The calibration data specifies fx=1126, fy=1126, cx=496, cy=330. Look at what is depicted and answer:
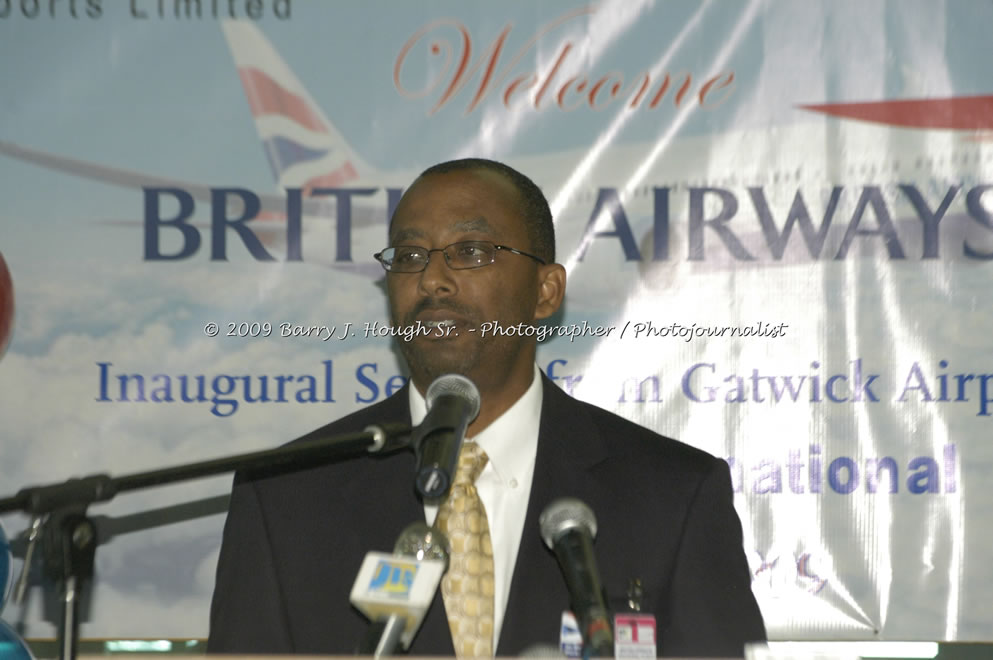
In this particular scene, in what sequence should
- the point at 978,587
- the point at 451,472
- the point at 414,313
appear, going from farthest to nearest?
the point at 978,587, the point at 414,313, the point at 451,472

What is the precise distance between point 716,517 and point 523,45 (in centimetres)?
184

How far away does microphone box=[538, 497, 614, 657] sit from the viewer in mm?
1606

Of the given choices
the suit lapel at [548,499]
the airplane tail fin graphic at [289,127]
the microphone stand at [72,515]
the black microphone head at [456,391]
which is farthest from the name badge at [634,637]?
the airplane tail fin graphic at [289,127]

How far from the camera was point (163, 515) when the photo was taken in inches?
149

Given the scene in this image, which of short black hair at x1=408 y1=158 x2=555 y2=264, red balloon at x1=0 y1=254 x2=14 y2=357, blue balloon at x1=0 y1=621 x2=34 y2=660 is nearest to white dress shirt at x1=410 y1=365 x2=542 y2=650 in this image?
short black hair at x1=408 y1=158 x2=555 y2=264

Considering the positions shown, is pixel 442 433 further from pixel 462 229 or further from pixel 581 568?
pixel 462 229

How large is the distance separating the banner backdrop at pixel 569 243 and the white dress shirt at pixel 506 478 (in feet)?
2.87

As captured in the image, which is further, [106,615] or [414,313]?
[106,615]

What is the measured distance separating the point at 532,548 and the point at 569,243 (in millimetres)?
1398

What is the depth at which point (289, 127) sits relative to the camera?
3.87m

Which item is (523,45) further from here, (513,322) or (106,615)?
(106,615)

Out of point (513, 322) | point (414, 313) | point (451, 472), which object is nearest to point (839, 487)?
point (513, 322)

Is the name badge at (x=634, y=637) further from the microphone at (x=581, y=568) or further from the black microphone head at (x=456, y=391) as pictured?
the black microphone head at (x=456, y=391)

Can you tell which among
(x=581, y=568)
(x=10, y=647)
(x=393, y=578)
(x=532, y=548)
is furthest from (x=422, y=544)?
(x=532, y=548)
